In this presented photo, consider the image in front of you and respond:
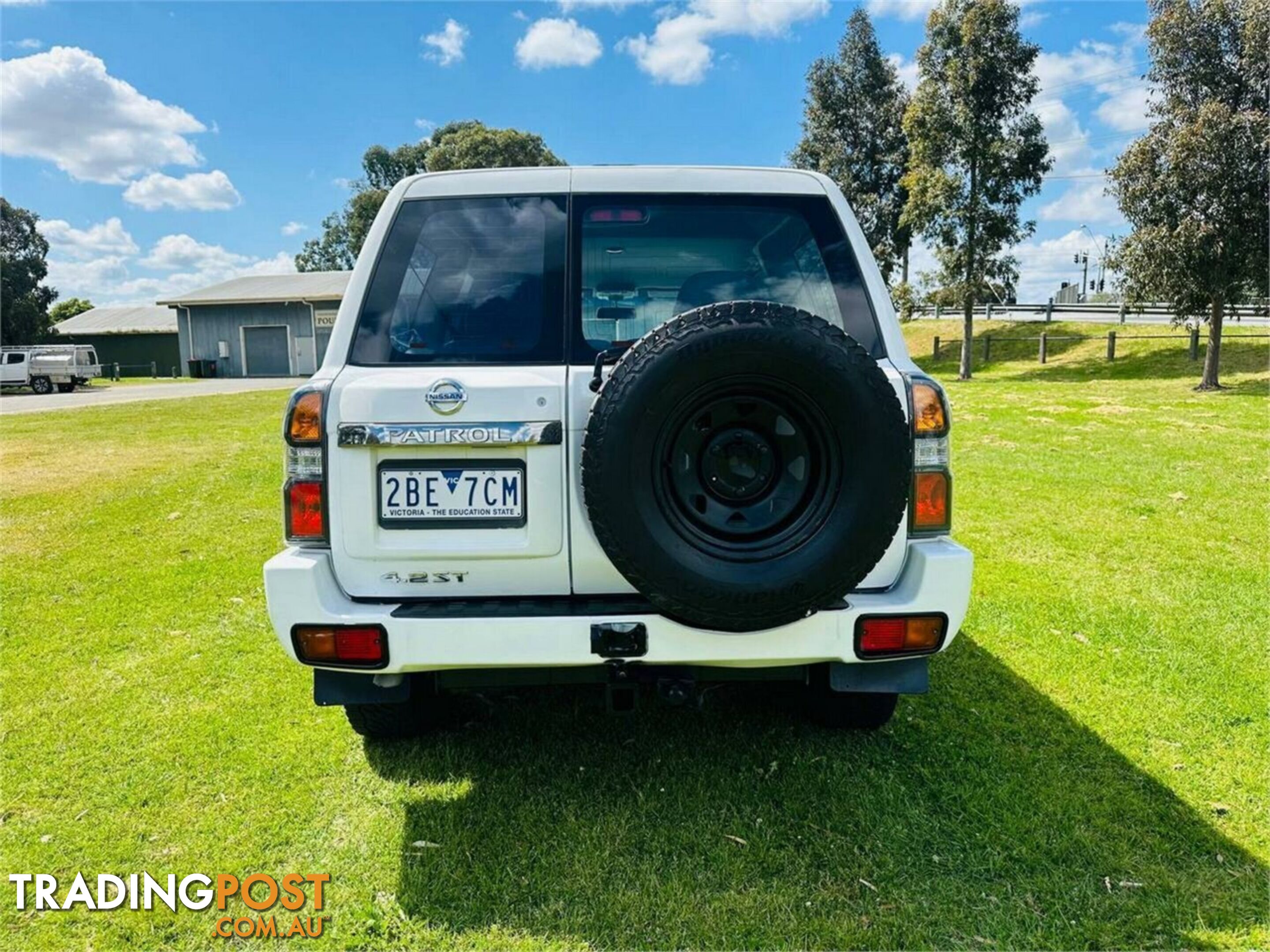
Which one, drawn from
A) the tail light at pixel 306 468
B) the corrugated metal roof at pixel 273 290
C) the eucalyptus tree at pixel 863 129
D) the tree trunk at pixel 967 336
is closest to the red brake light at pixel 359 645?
the tail light at pixel 306 468

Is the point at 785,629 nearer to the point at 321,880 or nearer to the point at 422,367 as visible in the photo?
the point at 422,367

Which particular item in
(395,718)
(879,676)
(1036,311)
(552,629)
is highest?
(1036,311)

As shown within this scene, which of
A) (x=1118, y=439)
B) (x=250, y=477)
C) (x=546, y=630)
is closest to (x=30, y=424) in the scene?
(x=250, y=477)

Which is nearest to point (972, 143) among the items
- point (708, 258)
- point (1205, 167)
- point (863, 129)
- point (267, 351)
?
point (1205, 167)

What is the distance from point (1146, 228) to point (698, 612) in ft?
63.8

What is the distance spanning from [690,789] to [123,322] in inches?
1990

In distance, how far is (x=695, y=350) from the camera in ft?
6.64

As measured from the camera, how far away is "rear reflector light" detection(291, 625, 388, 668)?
2174 mm

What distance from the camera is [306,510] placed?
228cm

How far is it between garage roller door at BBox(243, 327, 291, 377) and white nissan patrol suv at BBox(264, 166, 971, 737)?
3704cm

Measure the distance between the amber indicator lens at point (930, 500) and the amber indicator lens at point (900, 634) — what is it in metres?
0.28

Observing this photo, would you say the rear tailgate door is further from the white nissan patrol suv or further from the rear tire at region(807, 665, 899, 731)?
the rear tire at region(807, 665, 899, 731)

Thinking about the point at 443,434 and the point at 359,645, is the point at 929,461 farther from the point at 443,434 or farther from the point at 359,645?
the point at 359,645

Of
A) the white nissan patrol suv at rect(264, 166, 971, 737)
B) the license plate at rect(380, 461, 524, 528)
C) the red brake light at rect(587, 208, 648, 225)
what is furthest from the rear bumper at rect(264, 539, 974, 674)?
the red brake light at rect(587, 208, 648, 225)
